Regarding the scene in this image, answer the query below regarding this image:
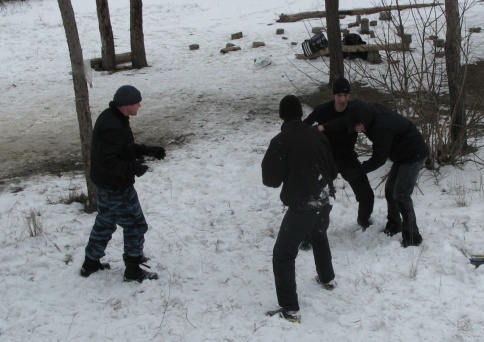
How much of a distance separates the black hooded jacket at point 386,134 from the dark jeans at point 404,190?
95 mm

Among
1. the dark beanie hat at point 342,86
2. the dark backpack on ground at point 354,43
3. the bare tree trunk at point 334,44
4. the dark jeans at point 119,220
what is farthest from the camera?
the dark backpack on ground at point 354,43

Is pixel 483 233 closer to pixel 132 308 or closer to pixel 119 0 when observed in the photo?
pixel 132 308

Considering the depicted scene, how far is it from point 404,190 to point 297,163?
5.18 ft

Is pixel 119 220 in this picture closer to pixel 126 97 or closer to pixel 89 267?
pixel 89 267

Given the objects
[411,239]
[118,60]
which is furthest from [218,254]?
[118,60]

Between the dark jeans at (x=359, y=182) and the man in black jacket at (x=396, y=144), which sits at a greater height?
the man in black jacket at (x=396, y=144)

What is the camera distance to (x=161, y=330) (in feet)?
14.8

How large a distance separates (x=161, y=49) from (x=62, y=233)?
1187 centimetres

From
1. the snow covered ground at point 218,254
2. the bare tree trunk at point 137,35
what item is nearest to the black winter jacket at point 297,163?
the snow covered ground at point 218,254

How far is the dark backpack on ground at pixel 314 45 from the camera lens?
1403 centimetres

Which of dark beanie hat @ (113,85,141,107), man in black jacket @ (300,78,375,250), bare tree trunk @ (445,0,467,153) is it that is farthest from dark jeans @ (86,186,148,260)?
bare tree trunk @ (445,0,467,153)

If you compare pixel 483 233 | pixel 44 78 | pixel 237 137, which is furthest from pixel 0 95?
pixel 483 233

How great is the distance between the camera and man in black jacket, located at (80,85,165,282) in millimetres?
4789

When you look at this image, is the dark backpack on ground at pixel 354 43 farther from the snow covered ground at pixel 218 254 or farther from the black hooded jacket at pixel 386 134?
the black hooded jacket at pixel 386 134
